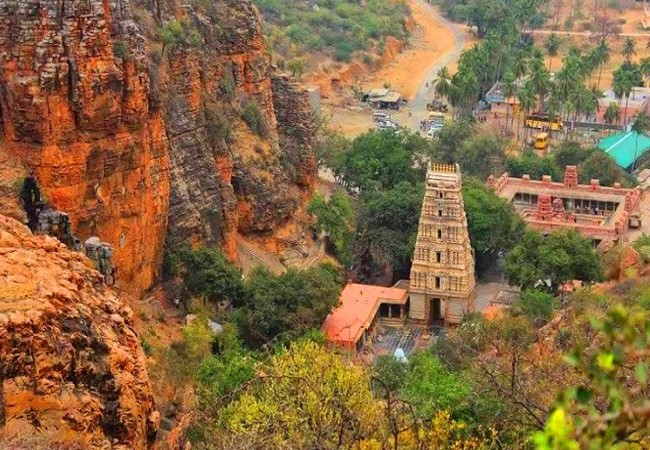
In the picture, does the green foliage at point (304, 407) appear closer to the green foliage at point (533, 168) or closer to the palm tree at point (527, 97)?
the green foliage at point (533, 168)

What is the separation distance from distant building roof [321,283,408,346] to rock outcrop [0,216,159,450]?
2275cm

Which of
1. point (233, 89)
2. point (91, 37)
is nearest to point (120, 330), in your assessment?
point (91, 37)

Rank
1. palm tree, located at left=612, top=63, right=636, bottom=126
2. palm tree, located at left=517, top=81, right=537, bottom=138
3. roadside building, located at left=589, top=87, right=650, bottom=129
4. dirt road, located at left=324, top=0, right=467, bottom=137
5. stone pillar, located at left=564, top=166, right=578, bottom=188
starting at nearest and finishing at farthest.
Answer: stone pillar, located at left=564, top=166, right=578, bottom=188 → palm tree, located at left=517, top=81, right=537, bottom=138 → palm tree, located at left=612, top=63, right=636, bottom=126 → roadside building, located at left=589, top=87, right=650, bottom=129 → dirt road, located at left=324, top=0, right=467, bottom=137

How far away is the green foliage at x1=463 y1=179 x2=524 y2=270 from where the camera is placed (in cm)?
5153

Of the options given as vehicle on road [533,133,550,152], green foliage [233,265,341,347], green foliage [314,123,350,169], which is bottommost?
vehicle on road [533,133,550,152]

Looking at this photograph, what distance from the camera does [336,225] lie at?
5031cm

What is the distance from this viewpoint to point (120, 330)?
55.5ft

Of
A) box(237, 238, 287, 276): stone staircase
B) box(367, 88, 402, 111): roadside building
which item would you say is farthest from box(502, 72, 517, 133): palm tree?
box(237, 238, 287, 276): stone staircase

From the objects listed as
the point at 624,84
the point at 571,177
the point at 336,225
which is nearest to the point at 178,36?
the point at 336,225

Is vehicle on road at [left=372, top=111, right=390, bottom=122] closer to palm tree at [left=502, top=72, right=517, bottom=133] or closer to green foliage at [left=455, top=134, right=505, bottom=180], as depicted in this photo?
palm tree at [left=502, top=72, right=517, bottom=133]

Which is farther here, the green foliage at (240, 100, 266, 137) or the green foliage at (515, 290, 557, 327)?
the green foliage at (240, 100, 266, 137)

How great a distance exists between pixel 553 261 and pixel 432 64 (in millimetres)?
61894

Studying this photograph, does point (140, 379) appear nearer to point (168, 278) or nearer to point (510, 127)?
point (168, 278)

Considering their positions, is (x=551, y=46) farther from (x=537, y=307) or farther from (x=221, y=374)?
(x=221, y=374)
